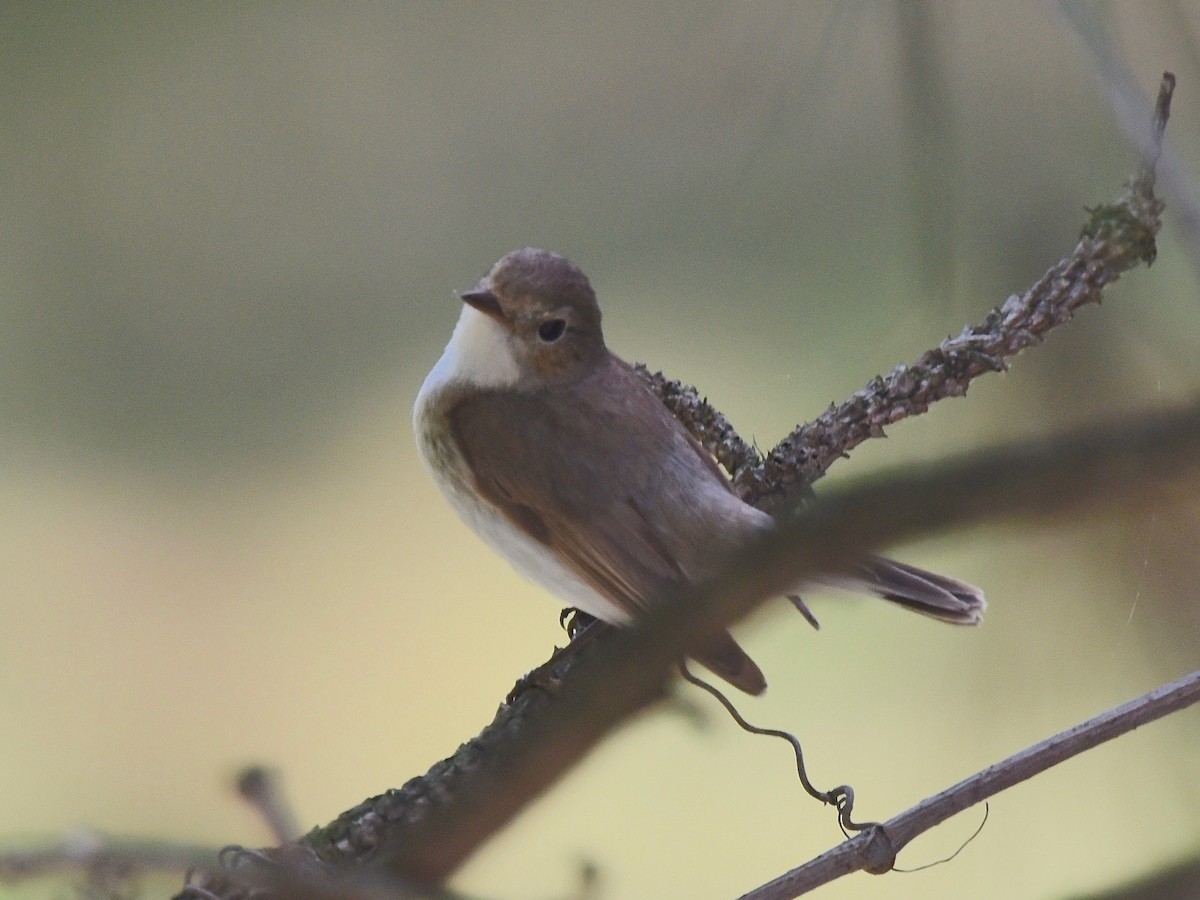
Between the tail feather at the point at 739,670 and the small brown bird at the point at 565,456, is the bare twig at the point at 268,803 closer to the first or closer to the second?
the tail feather at the point at 739,670

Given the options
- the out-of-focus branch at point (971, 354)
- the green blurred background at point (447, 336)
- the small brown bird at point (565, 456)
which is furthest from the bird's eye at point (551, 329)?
the green blurred background at point (447, 336)

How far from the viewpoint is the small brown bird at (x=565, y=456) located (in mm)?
1107

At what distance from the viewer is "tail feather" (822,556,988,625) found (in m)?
1.05

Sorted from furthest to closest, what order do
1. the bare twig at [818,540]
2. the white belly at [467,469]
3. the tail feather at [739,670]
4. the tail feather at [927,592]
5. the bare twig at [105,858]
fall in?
the white belly at [467,469] < the tail feather at [927,592] < the tail feather at [739,670] < the bare twig at [105,858] < the bare twig at [818,540]

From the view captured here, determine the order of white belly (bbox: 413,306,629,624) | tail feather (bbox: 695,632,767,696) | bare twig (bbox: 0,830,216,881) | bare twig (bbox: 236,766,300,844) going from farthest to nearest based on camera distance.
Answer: white belly (bbox: 413,306,629,624) → tail feather (bbox: 695,632,767,696) → bare twig (bbox: 236,766,300,844) → bare twig (bbox: 0,830,216,881)

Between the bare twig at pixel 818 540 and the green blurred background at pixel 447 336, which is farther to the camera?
the green blurred background at pixel 447 336

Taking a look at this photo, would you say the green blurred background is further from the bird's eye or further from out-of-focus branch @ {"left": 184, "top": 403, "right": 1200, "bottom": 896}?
out-of-focus branch @ {"left": 184, "top": 403, "right": 1200, "bottom": 896}

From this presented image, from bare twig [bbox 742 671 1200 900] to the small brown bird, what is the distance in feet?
1.21

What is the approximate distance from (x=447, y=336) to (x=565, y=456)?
0.58 meters

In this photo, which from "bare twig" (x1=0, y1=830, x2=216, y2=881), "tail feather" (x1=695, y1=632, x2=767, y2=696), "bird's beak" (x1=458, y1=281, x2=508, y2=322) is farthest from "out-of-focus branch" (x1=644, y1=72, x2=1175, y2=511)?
"bare twig" (x1=0, y1=830, x2=216, y2=881)

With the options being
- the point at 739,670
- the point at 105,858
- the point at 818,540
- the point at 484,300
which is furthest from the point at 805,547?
the point at 484,300

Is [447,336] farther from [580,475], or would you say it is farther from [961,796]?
[961,796]

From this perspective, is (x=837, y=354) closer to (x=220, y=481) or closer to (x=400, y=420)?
(x=400, y=420)

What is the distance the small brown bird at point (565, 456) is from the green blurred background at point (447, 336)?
160 mm
